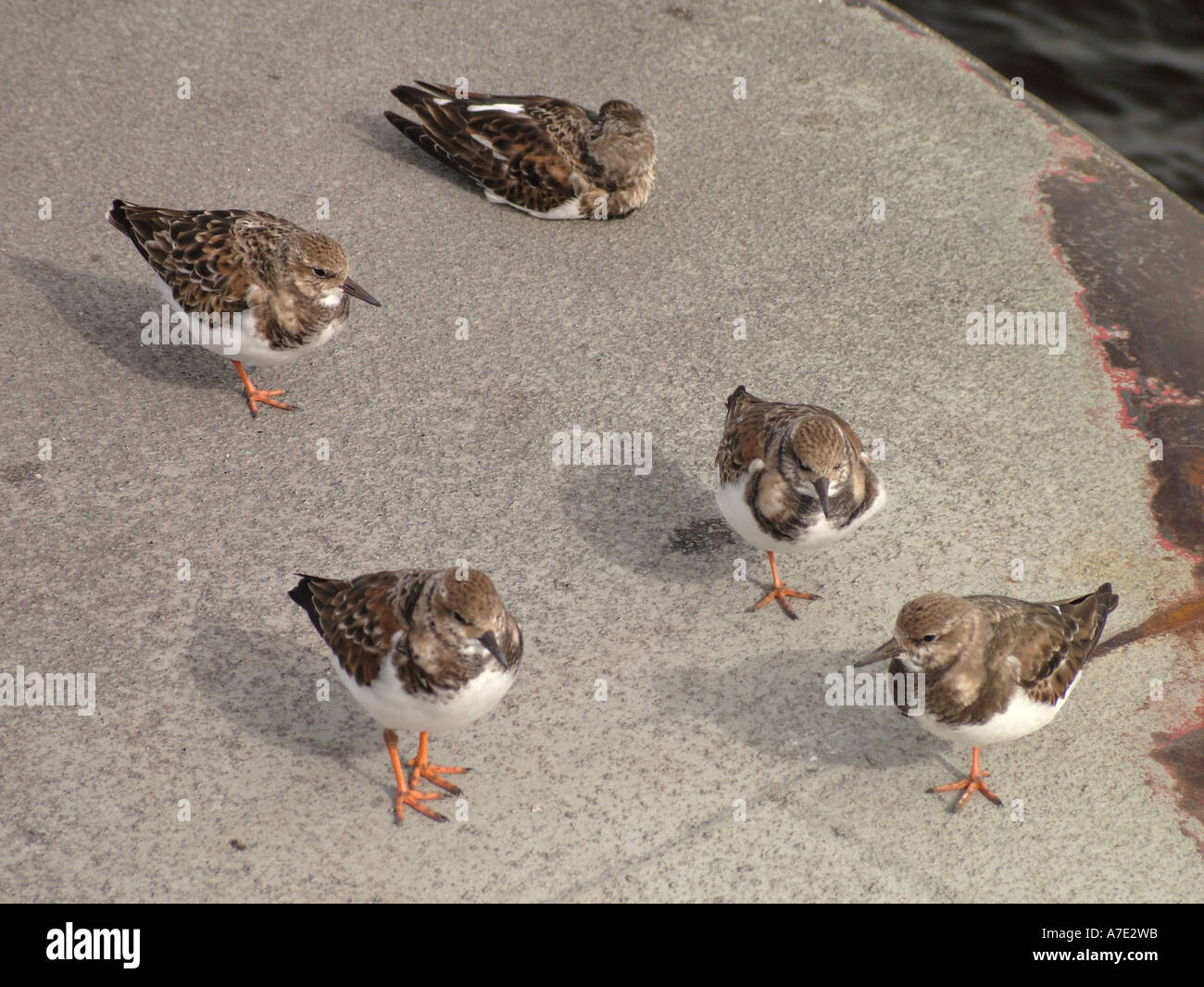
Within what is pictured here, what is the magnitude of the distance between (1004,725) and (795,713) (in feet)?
2.52

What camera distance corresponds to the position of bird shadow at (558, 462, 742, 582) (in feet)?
16.1

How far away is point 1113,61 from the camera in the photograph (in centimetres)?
1076

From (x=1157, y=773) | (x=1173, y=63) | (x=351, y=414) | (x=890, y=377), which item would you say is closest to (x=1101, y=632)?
(x=1157, y=773)

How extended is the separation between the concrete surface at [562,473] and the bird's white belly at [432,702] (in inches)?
15.2

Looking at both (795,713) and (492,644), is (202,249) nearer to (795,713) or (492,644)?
(492,644)

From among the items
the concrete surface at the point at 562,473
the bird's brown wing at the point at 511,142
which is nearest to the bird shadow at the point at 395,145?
the concrete surface at the point at 562,473

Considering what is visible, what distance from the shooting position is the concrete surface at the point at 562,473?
12.7 feet

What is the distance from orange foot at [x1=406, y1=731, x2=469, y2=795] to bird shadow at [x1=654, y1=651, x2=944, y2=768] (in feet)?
2.65

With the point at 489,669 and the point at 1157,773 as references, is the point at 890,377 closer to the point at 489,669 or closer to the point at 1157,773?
the point at 1157,773

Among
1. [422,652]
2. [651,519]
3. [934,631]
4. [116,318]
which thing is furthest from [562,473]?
[116,318]

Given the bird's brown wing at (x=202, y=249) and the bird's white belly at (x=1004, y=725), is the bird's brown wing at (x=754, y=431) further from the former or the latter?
the bird's brown wing at (x=202, y=249)

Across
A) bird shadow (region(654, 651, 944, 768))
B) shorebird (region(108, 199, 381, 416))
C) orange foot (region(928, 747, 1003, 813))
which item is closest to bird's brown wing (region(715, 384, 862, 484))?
bird shadow (region(654, 651, 944, 768))

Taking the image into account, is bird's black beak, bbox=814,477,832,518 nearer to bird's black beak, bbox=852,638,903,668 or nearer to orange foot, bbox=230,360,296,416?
bird's black beak, bbox=852,638,903,668

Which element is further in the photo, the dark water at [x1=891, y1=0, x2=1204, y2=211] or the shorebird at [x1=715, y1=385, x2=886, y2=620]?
the dark water at [x1=891, y1=0, x2=1204, y2=211]
